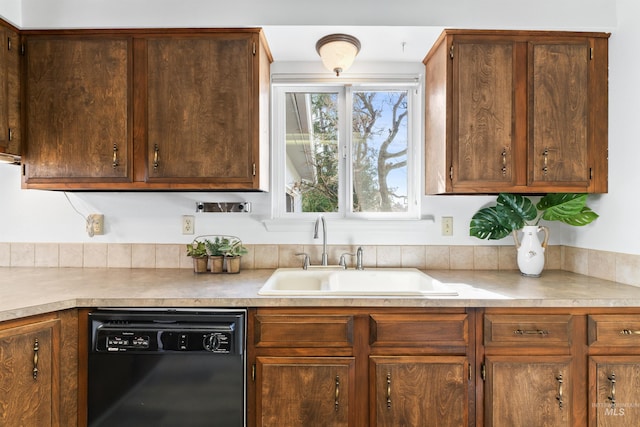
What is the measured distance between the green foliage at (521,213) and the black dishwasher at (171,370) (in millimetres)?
1415

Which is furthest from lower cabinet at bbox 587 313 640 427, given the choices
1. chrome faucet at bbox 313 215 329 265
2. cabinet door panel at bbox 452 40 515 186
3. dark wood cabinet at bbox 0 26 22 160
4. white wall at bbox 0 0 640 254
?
dark wood cabinet at bbox 0 26 22 160

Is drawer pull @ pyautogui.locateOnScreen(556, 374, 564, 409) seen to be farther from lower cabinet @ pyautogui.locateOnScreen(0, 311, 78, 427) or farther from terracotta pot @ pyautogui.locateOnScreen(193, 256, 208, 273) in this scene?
lower cabinet @ pyautogui.locateOnScreen(0, 311, 78, 427)

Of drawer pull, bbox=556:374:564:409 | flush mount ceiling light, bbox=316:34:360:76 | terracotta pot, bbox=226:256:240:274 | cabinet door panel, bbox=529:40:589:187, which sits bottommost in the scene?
drawer pull, bbox=556:374:564:409

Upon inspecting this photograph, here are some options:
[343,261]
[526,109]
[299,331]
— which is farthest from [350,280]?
[526,109]

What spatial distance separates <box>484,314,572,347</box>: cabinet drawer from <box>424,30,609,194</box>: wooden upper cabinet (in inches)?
26.2

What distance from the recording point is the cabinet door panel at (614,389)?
140 cm

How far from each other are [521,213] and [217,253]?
65.5 inches

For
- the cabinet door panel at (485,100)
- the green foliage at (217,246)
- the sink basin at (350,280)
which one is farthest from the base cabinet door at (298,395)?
the cabinet door panel at (485,100)

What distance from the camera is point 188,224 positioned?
6.89ft

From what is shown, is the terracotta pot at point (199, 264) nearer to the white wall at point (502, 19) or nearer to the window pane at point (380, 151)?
the window pane at point (380, 151)

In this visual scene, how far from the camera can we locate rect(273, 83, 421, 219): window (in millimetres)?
2215

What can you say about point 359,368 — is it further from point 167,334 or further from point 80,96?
point 80,96

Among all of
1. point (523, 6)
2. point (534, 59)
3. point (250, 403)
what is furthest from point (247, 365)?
point (523, 6)

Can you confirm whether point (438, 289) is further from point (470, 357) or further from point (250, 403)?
point (250, 403)
